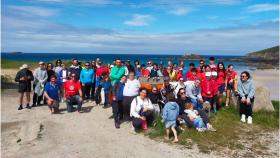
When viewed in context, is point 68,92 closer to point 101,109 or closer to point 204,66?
point 101,109

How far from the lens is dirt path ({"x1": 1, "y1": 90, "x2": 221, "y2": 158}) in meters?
9.36

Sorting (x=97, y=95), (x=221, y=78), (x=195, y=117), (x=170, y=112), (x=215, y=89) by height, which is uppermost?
(x=221, y=78)

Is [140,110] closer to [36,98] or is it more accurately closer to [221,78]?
[221,78]

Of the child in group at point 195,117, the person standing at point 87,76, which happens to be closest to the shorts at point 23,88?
the person standing at point 87,76

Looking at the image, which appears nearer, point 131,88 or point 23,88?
point 131,88

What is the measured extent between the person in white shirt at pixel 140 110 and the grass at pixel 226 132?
448mm

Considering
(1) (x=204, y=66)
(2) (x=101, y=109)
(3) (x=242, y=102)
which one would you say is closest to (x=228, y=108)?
(3) (x=242, y=102)

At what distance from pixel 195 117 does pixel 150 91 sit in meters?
2.28

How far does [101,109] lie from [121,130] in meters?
3.10

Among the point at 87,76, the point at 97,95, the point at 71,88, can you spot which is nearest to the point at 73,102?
the point at 71,88

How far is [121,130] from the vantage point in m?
11.5

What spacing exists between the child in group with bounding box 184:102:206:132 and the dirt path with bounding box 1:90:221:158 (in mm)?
1573

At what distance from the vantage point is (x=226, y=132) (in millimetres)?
11523

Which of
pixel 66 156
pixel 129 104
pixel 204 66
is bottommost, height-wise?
pixel 66 156
